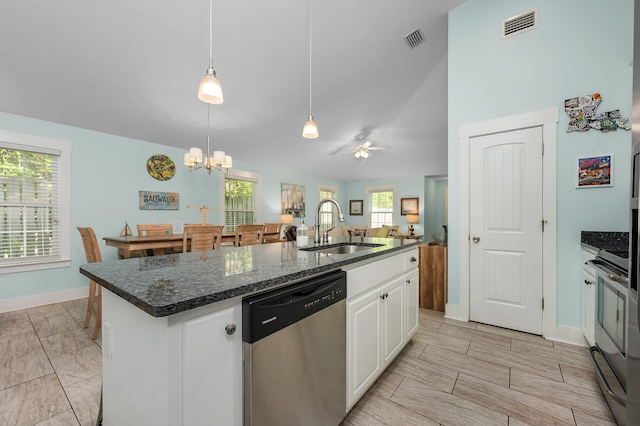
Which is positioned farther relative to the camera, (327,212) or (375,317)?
(327,212)

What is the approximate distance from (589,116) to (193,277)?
10.4 ft

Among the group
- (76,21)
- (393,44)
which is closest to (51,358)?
(76,21)

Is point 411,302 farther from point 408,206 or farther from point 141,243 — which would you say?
point 408,206

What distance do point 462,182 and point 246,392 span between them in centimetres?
275

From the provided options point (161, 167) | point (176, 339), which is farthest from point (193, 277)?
point (161, 167)

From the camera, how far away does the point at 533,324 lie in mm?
2443

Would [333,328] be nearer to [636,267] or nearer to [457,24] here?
[636,267]

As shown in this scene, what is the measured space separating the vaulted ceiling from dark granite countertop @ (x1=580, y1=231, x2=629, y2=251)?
2.54m

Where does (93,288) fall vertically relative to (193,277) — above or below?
below

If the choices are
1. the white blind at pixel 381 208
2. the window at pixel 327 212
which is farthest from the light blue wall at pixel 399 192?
the window at pixel 327 212

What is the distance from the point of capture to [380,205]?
8500mm

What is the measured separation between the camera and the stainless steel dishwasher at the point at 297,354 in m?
0.88

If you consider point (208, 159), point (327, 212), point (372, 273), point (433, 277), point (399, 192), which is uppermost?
point (208, 159)

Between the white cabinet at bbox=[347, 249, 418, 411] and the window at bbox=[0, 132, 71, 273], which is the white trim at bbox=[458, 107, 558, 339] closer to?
→ the white cabinet at bbox=[347, 249, 418, 411]
